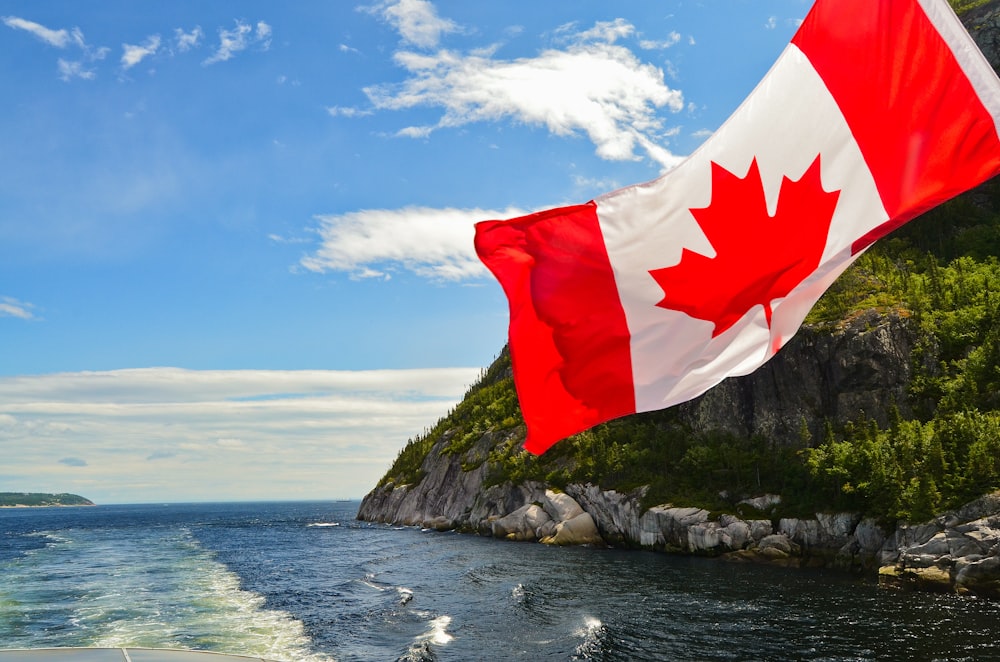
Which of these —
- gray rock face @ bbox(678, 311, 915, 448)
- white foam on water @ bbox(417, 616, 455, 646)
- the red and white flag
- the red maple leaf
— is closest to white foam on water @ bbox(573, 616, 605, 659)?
white foam on water @ bbox(417, 616, 455, 646)

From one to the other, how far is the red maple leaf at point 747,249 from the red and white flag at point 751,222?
0.02m

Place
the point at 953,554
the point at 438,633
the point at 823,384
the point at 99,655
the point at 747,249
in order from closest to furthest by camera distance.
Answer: the point at 99,655 → the point at 747,249 → the point at 438,633 → the point at 953,554 → the point at 823,384

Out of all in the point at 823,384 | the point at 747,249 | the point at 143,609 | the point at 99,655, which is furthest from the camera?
the point at 823,384

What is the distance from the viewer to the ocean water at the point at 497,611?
110 feet

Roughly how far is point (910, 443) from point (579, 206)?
62.9m

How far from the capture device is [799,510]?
66.9m

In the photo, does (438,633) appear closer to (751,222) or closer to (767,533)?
(751,222)

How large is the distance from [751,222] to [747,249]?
0.38 meters

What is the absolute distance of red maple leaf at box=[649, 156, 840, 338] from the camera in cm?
962

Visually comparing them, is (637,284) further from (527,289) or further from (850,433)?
(850,433)

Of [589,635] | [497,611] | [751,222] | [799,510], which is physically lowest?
[497,611]

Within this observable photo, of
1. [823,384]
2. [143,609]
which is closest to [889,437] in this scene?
[823,384]

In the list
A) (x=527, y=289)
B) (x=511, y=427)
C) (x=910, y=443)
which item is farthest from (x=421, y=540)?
(x=527, y=289)

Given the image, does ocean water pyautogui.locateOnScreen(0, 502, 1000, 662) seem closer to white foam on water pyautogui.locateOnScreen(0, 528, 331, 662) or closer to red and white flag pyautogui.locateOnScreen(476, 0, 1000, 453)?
white foam on water pyautogui.locateOnScreen(0, 528, 331, 662)
